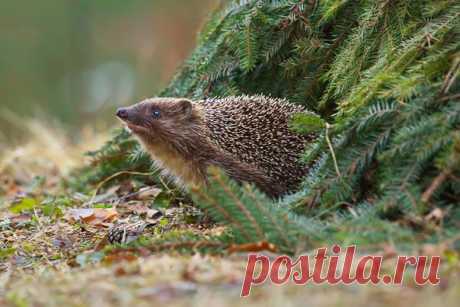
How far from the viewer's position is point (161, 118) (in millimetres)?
6438

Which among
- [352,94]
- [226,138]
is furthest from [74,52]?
[352,94]

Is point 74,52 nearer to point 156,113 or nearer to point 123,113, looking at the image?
point 156,113

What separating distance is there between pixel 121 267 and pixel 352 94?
209cm

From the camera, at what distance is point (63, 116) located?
67.3 ft

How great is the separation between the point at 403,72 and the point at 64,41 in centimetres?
1729

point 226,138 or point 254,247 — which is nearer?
point 254,247

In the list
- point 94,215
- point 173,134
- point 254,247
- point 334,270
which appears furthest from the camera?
point 173,134

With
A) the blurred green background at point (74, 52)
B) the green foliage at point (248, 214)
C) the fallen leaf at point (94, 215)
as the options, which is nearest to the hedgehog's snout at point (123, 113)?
the fallen leaf at point (94, 215)

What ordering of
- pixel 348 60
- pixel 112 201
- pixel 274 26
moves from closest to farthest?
pixel 348 60
pixel 274 26
pixel 112 201

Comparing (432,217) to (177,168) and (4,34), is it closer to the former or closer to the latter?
(177,168)

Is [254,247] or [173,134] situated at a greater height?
[173,134]

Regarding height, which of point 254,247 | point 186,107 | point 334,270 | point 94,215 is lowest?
point 334,270

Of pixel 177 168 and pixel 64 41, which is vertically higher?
pixel 64 41

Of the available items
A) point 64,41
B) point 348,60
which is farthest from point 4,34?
point 348,60
